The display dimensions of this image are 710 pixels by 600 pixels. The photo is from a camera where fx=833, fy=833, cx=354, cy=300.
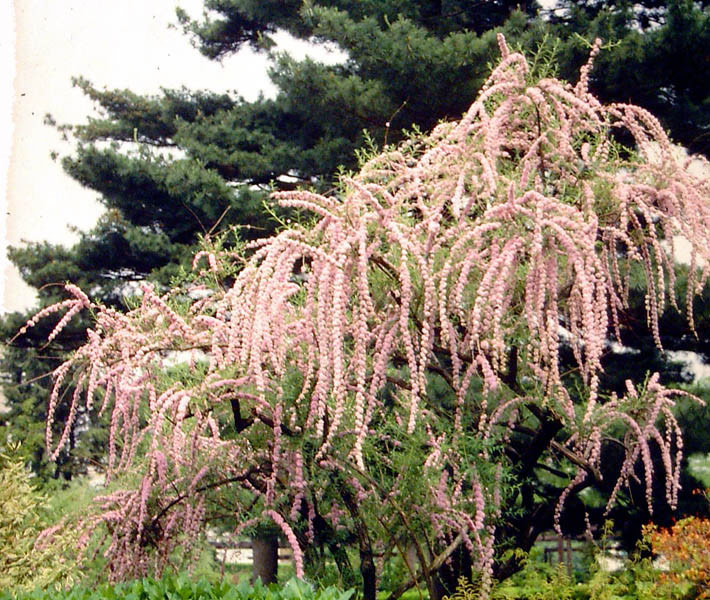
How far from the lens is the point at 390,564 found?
33.5 ft

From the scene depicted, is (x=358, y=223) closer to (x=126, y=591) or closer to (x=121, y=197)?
(x=126, y=591)

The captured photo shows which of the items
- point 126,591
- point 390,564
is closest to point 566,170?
point 126,591

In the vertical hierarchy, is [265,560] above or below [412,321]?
below

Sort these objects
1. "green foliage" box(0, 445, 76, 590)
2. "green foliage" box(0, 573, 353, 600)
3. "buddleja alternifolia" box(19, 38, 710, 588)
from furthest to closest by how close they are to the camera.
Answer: "green foliage" box(0, 445, 76, 590)
"buddleja alternifolia" box(19, 38, 710, 588)
"green foliage" box(0, 573, 353, 600)

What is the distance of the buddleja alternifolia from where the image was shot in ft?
15.4

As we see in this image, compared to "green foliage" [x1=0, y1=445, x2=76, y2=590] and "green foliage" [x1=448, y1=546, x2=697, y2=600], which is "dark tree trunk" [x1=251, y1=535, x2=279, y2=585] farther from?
"green foliage" [x1=0, y1=445, x2=76, y2=590]

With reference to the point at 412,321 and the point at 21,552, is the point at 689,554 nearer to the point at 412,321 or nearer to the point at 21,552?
the point at 412,321

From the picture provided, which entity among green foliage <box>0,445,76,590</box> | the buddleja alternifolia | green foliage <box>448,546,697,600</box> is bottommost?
green foliage <box>448,546,697,600</box>

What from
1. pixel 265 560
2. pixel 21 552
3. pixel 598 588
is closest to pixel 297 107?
pixel 265 560

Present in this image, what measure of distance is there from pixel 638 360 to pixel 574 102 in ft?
26.5

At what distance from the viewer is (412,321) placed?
577cm

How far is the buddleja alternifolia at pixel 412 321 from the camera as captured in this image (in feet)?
15.4

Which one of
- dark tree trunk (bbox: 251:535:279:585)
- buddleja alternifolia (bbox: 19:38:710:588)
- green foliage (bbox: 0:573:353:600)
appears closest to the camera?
green foliage (bbox: 0:573:353:600)

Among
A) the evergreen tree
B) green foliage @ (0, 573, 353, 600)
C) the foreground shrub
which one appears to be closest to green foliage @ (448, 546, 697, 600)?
the foreground shrub
